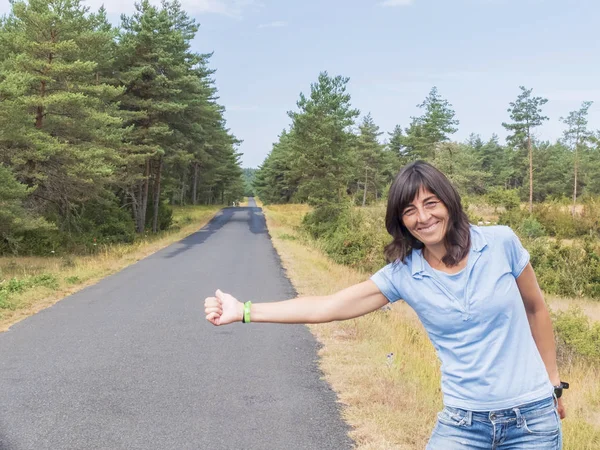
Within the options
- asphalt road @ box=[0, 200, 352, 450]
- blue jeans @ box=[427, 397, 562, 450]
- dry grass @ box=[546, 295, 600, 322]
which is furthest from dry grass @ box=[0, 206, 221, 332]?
dry grass @ box=[546, 295, 600, 322]

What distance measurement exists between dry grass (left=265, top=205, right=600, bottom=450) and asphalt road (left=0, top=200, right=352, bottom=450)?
0.21 metres

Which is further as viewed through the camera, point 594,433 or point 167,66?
point 167,66

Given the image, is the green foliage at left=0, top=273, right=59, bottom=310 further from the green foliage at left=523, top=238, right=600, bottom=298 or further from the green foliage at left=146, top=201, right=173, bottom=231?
the green foliage at left=146, top=201, right=173, bottom=231

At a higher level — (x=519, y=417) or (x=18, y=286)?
(x=519, y=417)

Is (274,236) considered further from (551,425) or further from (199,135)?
(551,425)

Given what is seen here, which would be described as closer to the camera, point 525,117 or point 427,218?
point 427,218

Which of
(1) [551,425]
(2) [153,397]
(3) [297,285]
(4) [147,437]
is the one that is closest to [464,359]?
(1) [551,425]

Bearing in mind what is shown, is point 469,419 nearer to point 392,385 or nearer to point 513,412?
point 513,412

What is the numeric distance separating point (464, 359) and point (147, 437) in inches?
126

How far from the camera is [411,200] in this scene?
222cm

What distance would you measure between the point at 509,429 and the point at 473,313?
46 cm

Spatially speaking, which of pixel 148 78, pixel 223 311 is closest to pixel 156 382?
pixel 223 311

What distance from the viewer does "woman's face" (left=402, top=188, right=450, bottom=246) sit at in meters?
2.16

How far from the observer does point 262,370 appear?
20.8 feet
